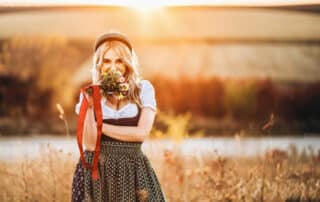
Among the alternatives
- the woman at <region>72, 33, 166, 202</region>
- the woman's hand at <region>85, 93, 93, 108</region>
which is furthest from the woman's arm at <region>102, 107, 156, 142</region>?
the woman's hand at <region>85, 93, 93, 108</region>

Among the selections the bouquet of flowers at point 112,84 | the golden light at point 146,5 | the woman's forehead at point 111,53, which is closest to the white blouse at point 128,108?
the bouquet of flowers at point 112,84

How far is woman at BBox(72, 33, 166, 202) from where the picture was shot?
206 inches

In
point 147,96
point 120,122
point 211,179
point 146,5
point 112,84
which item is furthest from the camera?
point 146,5

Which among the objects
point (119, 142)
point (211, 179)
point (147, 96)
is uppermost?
point (147, 96)

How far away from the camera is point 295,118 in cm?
1218

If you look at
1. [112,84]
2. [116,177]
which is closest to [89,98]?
[112,84]

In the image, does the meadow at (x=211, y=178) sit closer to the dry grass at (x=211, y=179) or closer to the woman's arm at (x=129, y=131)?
the dry grass at (x=211, y=179)

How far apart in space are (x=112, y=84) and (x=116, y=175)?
504mm

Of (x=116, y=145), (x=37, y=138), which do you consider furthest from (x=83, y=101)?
(x=37, y=138)

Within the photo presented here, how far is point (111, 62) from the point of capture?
525 centimetres

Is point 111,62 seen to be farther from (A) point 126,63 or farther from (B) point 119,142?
(B) point 119,142

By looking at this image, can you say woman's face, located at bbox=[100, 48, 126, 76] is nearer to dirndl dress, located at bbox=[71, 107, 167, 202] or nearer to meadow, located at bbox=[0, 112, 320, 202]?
A: dirndl dress, located at bbox=[71, 107, 167, 202]

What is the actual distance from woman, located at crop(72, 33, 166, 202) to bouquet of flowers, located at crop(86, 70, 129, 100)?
75 millimetres

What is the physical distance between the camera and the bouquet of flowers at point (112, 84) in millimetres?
5117
